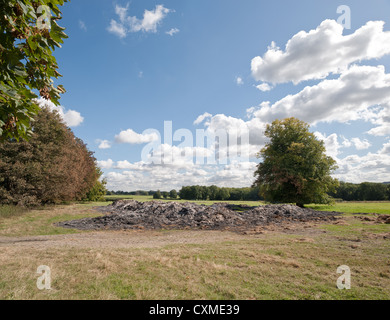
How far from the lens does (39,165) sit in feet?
79.8

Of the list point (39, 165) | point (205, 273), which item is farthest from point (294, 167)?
point (39, 165)

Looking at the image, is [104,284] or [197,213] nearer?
[104,284]

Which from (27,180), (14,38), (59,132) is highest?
(59,132)

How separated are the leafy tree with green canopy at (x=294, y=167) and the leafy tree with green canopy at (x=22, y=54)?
28941 mm

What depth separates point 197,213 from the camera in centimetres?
2239

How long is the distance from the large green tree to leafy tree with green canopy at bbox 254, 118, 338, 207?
91.0 feet

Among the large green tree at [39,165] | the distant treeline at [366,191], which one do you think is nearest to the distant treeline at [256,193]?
the distant treeline at [366,191]

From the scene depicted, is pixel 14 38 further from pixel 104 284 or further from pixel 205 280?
pixel 205 280

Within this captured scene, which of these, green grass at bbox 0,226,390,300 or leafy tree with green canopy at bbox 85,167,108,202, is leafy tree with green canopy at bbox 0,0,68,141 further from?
leafy tree with green canopy at bbox 85,167,108,202

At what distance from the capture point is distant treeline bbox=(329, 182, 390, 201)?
62.7 metres

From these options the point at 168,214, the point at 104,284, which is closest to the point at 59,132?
the point at 168,214

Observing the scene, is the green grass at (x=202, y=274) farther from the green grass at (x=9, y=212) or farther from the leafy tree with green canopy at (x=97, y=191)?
the leafy tree with green canopy at (x=97, y=191)

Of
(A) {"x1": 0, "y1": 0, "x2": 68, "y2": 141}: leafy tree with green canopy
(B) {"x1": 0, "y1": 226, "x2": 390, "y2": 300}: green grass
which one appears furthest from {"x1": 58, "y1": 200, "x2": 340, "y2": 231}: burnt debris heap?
(A) {"x1": 0, "y1": 0, "x2": 68, "y2": 141}: leafy tree with green canopy
